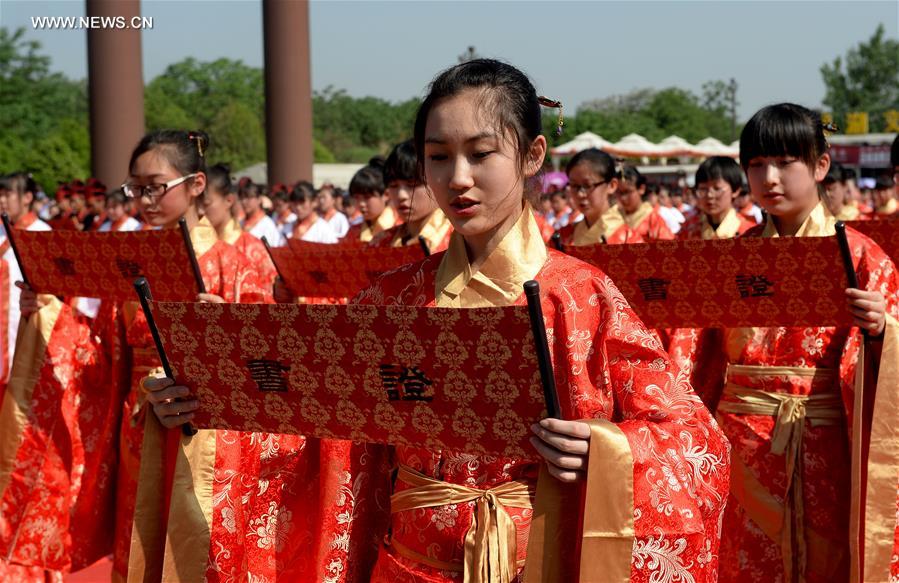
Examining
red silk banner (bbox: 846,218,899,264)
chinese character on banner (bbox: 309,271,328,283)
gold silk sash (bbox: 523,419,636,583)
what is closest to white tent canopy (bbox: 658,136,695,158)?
chinese character on banner (bbox: 309,271,328,283)

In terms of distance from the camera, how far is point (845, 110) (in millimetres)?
66312

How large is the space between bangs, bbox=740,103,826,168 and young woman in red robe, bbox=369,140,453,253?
2.44 m

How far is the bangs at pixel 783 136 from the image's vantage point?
13.2ft

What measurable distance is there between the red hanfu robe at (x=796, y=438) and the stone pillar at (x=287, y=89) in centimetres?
1995

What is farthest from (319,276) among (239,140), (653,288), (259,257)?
(239,140)

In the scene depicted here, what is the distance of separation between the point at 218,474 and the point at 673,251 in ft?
5.44

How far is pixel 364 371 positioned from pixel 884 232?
2715mm

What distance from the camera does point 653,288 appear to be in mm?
3807

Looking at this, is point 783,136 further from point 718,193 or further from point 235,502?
point 718,193

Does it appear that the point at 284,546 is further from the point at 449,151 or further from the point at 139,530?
the point at 449,151

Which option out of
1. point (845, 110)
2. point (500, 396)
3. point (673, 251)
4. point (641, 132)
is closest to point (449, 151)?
point (500, 396)

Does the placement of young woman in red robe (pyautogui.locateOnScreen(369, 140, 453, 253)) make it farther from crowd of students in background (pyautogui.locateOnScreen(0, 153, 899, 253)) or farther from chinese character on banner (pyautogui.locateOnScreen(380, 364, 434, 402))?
chinese character on banner (pyautogui.locateOnScreen(380, 364, 434, 402))

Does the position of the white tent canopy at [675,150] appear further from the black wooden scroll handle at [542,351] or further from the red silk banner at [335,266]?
the black wooden scroll handle at [542,351]

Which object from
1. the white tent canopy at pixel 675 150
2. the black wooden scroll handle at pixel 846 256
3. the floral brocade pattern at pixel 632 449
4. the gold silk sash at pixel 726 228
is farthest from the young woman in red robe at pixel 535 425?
the white tent canopy at pixel 675 150
